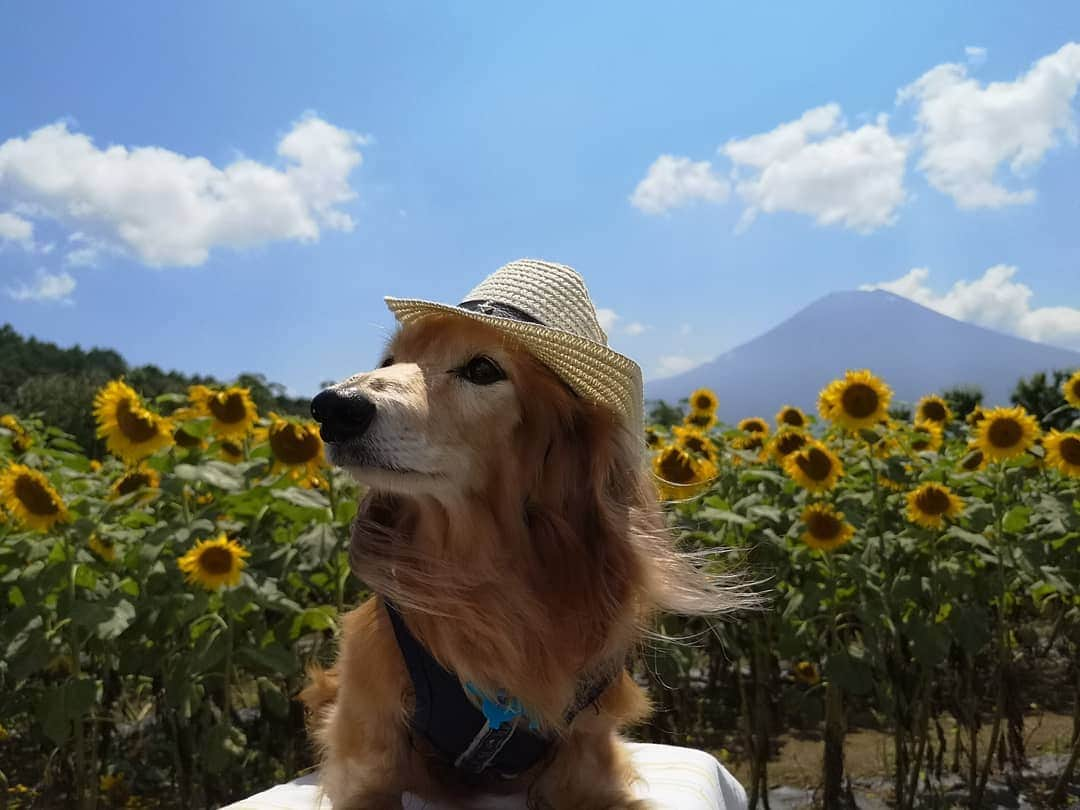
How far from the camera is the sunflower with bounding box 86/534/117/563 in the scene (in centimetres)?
297

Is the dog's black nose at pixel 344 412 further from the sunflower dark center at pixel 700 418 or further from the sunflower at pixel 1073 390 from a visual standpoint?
the sunflower at pixel 1073 390

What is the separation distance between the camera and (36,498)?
2.72 meters

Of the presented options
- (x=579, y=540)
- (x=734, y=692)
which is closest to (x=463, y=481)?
(x=579, y=540)

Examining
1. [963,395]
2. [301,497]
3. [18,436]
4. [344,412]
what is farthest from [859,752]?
[963,395]

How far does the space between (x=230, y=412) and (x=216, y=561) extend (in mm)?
700

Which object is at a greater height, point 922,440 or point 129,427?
point 922,440

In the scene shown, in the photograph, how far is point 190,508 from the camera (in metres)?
3.26

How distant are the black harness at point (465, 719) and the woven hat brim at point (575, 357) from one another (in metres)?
0.51

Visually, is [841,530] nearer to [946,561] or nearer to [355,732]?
[946,561]

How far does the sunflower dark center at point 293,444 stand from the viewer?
2.92 m

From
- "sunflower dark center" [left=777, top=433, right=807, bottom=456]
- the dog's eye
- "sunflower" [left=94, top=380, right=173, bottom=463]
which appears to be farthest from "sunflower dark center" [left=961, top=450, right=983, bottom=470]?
"sunflower" [left=94, top=380, right=173, bottom=463]

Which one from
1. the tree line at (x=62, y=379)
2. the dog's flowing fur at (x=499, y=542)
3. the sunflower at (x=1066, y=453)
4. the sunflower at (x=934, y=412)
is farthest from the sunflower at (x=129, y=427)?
the tree line at (x=62, y=379)

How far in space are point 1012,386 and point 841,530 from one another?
14.2 meters

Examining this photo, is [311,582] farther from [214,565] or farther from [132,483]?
[132,483]
